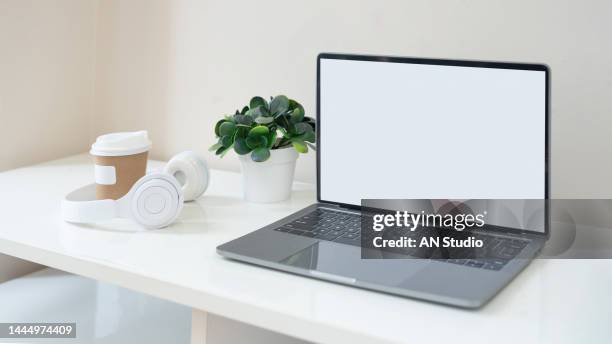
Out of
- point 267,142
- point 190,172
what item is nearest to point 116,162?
point 190,172

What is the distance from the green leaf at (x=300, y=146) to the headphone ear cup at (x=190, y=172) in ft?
0.53

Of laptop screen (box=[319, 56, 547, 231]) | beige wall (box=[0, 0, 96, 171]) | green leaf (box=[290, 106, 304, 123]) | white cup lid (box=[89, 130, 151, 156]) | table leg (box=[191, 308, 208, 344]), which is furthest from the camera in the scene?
beige wall (box=[0, 0, 96, 171])

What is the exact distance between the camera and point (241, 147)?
119 cm

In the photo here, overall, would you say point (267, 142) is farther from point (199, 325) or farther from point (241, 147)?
point (199, 325)

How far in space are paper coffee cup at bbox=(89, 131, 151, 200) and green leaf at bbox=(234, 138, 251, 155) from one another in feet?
0.49

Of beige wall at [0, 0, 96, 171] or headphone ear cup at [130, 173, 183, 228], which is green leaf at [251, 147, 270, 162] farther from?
beige wall at [0, 0, 96, 171]

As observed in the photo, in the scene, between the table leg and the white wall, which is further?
the white wall

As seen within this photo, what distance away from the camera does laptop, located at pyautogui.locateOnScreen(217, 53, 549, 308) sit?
0.94 m

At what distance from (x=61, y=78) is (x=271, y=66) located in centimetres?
47

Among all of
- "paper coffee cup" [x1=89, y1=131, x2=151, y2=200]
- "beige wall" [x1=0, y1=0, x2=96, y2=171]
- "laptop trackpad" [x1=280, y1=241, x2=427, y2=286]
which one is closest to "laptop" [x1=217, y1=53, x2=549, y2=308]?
"laptop trackpad" [x1=280, y1=241, x2=427, y2=286]

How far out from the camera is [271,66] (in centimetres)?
142

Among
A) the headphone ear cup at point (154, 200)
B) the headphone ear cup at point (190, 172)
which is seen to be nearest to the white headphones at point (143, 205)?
the headphone ear cup at point (154, 200)

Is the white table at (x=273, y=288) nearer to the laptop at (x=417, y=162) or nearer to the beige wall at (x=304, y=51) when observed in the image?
the laptop at (x=417, y=162)

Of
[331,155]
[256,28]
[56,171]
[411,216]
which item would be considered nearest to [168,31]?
[256,28]
